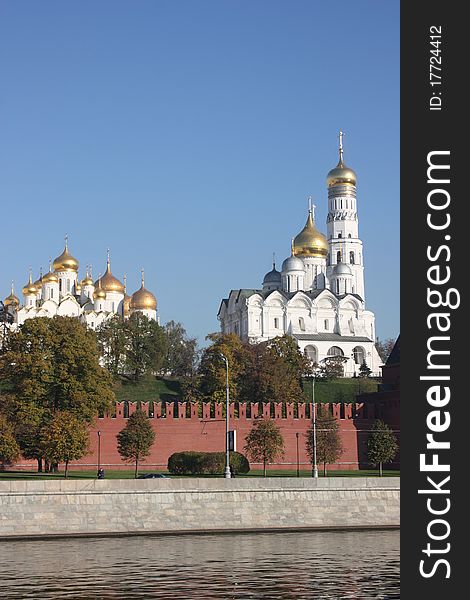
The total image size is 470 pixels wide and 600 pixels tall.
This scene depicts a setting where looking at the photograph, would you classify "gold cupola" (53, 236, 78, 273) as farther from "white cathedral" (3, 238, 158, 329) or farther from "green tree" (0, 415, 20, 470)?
"green tree" (0, 415, 20, 470)

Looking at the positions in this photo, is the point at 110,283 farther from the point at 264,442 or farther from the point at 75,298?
the point at 264,442

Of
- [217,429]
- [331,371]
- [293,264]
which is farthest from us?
[293,264]

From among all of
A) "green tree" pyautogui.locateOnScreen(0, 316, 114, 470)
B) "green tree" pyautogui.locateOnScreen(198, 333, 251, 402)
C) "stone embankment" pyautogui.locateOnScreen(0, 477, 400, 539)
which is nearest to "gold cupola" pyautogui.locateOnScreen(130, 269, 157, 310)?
"green tree" pyautogui.locateOnScreen(198, 333, 251, 402)

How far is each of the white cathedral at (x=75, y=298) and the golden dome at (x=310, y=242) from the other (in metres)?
14.8

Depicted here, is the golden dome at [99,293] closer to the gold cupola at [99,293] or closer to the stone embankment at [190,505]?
the gold cupola at [99,293]

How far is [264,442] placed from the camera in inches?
2307

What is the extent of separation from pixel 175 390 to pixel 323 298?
100ft

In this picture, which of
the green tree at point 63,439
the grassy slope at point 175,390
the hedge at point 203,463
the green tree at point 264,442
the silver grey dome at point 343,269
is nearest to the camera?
the green tree at point 63,439

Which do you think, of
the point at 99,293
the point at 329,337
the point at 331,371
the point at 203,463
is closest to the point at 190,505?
the point at 203,463

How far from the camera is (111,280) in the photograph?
363 feet

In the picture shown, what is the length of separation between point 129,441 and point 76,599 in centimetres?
3197

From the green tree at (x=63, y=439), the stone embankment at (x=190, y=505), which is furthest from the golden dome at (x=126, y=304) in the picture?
the stone embankment at (x=190, y=505)

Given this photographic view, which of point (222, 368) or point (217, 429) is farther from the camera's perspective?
point (222, 368)

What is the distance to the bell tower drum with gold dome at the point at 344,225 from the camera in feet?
375
